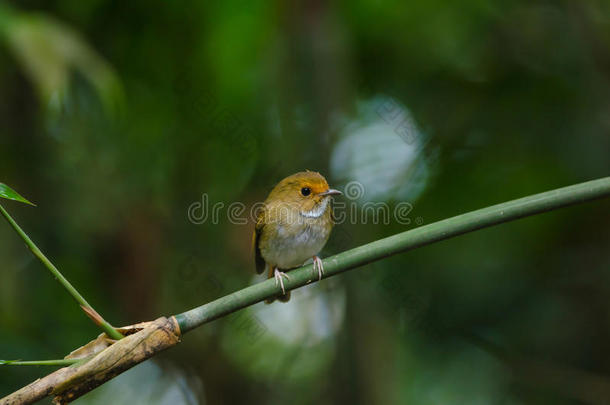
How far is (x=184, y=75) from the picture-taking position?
4.53 m

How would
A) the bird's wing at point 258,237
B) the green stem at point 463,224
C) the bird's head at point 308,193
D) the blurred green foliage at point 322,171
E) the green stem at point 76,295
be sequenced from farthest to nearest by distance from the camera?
the blurred green foliage at point 322,171, the bird's wing at point 258,237, the bird's head at point 308,193, the green stem at point 463,224, the green stem at point 76,295

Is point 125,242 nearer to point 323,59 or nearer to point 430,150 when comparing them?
point 323,59

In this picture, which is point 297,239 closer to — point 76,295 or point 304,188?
point 304,188

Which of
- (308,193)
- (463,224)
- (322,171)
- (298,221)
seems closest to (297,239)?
(298,221)

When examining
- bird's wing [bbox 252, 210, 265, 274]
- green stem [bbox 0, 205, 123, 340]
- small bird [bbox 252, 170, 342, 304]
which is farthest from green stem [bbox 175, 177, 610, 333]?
bird's wing [bbox 252, 210, 265, 274]

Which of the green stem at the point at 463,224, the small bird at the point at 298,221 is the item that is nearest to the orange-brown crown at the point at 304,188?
the small bird at the point at 298,221

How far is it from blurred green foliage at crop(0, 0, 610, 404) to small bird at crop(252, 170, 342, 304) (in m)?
0.19

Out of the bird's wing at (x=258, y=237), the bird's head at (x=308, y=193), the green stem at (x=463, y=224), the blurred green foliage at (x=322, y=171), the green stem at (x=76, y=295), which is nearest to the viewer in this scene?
the green stem at (x=76, y=295)

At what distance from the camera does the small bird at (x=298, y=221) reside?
3480 mm

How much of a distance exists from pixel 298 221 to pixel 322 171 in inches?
15.6

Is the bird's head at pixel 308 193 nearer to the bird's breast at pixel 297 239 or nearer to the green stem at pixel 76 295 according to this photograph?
the bird's breast at pixel 297 239

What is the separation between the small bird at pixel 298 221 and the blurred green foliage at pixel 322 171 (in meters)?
0.19

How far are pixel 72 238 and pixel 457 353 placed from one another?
2.48 m

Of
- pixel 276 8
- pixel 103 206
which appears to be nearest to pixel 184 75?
pixel 276 8
